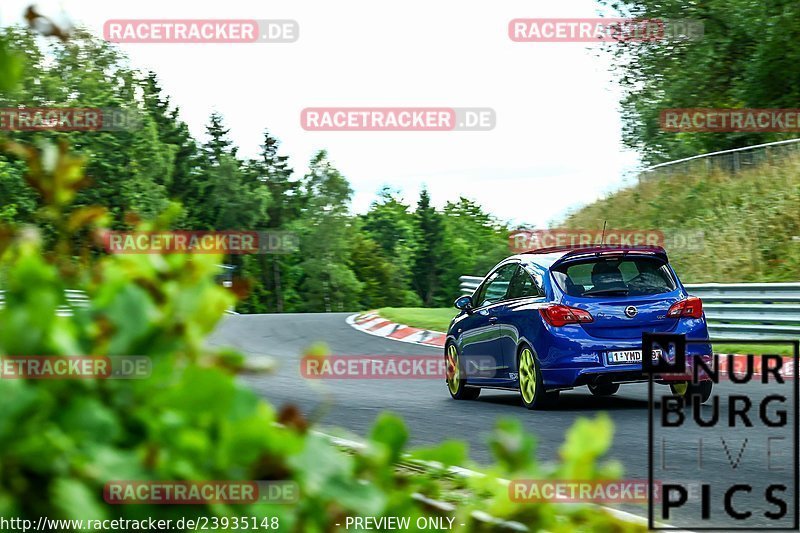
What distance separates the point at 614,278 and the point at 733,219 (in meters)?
17.2

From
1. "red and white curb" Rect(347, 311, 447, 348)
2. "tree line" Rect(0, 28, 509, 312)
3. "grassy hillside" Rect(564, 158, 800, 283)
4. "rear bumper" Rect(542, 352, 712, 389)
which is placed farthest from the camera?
"tree line" Rect(0, 28, 509, 312)

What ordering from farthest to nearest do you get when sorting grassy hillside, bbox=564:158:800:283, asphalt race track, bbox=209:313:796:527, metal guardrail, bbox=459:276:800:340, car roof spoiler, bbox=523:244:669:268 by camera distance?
grassy hillside, bbox=564:158:800:283
metal guardrail, bbox=459:276:800:340
car roof spoiler, bbox=523:244:669:268
asphalt race track, bbox=209:313:796:527

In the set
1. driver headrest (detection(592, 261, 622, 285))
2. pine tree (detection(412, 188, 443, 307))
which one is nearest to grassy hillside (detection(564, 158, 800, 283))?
driver headrest (detection(592, 261, 622, 285))

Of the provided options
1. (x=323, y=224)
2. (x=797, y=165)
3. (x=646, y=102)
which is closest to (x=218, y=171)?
(x=323, y=224)

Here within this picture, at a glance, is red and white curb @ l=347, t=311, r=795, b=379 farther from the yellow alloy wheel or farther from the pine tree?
the pine tree

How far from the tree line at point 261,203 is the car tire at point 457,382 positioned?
3848 cm

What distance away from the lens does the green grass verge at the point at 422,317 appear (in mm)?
24825

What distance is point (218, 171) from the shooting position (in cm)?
10225

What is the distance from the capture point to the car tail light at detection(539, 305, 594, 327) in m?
11.3

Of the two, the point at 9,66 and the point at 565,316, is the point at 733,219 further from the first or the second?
the point at 9,66

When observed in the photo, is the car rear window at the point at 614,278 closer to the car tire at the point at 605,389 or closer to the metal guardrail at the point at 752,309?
the car tire at the point at 605,389

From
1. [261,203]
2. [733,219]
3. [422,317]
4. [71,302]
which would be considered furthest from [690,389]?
[261,203]

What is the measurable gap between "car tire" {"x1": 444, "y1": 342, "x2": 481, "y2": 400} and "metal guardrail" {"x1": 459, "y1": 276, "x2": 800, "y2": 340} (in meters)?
6.16

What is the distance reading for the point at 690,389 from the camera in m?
12.0
